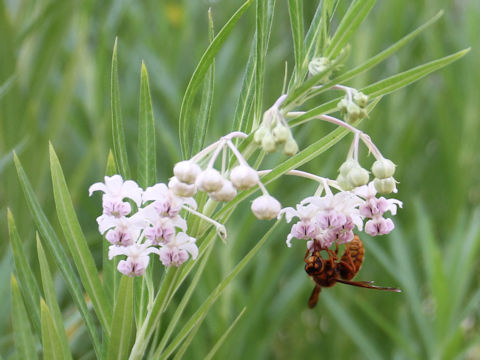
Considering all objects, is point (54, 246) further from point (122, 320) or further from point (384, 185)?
point (384, 185)

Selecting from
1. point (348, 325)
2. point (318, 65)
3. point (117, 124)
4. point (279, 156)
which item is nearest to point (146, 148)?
point (117, 124)

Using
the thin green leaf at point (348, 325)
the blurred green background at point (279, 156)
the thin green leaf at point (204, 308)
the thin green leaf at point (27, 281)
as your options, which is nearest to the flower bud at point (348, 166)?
the thin green leaf at point (204, 308)

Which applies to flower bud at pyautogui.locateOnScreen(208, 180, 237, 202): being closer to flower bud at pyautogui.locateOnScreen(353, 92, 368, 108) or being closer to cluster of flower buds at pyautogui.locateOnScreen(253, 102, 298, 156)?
cluster of flower buds at pyautogui.locateOnScreen(253, 102, 298, 156)

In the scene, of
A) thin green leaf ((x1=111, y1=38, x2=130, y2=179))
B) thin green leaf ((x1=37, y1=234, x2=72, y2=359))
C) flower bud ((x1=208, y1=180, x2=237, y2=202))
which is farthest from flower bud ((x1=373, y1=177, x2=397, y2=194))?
thin green leaf ((x1=37, y1=234, x2=72, y2=359))

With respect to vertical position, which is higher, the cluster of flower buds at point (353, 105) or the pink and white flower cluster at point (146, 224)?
the cluster of flower buds at point (353, 105)

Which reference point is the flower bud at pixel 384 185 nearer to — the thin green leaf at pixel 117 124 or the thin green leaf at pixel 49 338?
the thin green leaf at pixel 117 124

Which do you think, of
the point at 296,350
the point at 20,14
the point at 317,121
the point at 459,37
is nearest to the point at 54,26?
the point at 20,14
